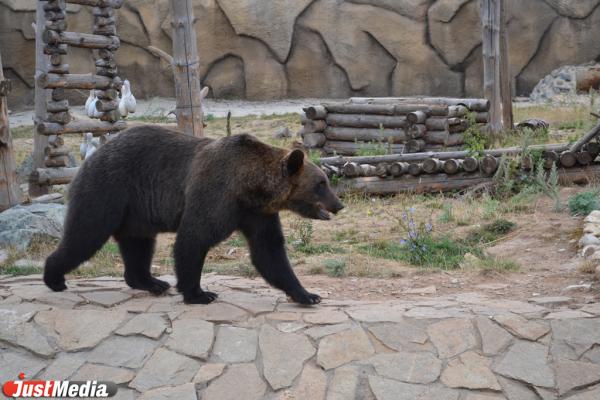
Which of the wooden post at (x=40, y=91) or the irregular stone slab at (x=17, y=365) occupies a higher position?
the wooden post at (x=40, y=91)

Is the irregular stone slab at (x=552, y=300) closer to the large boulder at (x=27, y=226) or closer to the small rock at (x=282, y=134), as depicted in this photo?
the large boulder at (x=27, y=226)

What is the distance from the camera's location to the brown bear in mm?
5871

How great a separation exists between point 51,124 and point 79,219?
582 centimetres

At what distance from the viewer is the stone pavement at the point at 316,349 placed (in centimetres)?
520

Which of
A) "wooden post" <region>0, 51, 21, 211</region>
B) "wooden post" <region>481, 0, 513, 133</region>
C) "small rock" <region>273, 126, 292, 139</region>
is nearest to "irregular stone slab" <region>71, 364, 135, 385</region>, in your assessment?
"wooden post" <region>0, 51, 21, 211</region>

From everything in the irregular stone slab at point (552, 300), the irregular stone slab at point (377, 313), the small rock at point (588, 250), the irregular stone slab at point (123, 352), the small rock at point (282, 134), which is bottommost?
the irregular stone slab at point (123, 352)

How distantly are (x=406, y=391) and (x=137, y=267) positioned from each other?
2.51 meters

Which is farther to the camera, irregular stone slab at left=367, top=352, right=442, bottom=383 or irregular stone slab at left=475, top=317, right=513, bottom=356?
irregular stone slab at left=475, top=317, right=513, bottom=356

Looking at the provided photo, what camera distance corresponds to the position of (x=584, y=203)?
27.6 ft

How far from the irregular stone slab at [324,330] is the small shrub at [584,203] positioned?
3.87 metres

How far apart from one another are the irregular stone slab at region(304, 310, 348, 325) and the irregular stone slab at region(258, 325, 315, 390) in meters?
0.21

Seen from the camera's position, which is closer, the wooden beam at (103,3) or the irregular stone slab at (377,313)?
the irregular stone slab at (377,313)

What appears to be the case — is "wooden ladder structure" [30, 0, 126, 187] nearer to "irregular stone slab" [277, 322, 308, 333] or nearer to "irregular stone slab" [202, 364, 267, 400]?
"irregular stone slab" [277, 322, 308, 333]

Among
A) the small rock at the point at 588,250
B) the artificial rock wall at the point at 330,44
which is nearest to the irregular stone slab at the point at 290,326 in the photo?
the small rock at the point at 588,250
